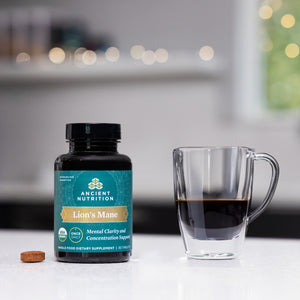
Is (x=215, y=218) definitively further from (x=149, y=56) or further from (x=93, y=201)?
(x=149, y=56)

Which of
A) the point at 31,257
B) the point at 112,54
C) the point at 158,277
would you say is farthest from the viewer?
the point at 112,54

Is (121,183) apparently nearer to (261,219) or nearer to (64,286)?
(64,286)

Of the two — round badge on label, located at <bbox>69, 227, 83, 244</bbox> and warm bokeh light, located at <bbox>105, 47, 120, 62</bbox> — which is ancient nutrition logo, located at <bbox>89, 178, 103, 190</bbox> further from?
warm bokeh light, located at <bbox>105, 47, 120, 62</bbox>

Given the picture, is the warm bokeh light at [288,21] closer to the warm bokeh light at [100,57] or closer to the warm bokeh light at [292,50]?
the warm bokeh light at [292,50]

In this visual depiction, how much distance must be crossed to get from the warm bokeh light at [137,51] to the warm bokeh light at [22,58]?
50 cm

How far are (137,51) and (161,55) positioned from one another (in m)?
0.12

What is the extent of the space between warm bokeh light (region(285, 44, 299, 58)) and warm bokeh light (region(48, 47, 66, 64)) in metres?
1.06

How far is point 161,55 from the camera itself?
3.13 meters

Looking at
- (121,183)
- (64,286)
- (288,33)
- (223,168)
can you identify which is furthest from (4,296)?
(288,33)

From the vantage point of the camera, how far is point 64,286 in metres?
0.64

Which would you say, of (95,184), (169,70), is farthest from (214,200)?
(169,70)

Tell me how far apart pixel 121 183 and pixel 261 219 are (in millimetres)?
1602

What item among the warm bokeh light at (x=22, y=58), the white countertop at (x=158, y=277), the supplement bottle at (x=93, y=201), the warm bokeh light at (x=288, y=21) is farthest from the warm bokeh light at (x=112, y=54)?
the supplement bottle at (x=93, y=201)

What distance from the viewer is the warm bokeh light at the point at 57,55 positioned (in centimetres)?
307
